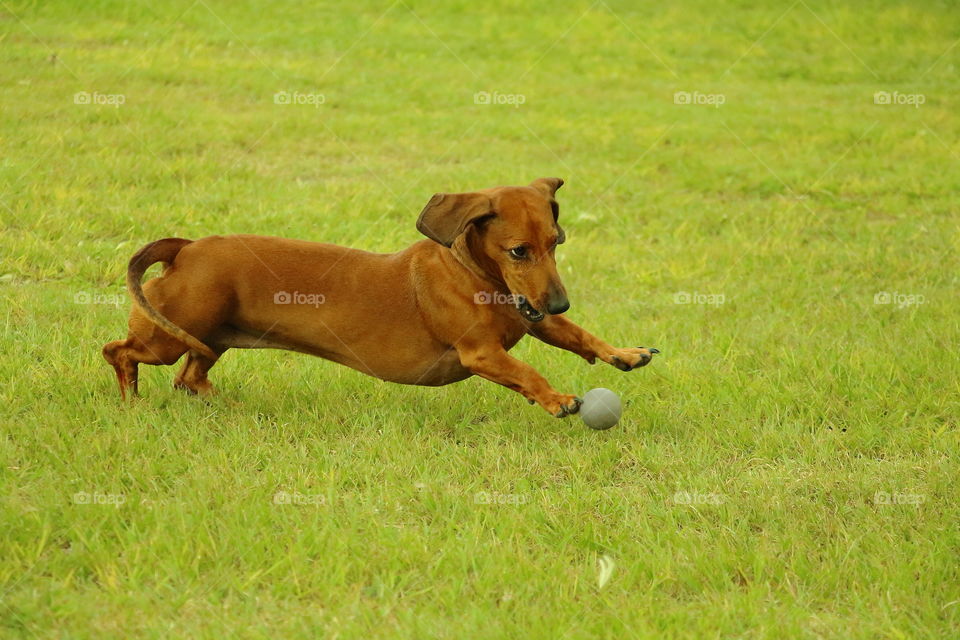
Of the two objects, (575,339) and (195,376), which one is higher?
(575,339)

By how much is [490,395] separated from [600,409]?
2.48ft

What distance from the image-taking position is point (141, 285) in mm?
4727

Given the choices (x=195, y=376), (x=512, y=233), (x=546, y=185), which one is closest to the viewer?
(x=512, y=233)

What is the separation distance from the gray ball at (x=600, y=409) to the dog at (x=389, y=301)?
16cm

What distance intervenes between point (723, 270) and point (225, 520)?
4.76m

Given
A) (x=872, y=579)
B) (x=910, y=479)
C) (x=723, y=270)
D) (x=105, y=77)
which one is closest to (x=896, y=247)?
(x=723, y=270)

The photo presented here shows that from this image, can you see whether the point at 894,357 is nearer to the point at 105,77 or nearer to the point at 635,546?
the point at 635,546

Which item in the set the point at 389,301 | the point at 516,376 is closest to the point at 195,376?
the point at 389,301

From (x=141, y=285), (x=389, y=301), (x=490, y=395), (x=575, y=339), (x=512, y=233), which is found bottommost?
(x=490, y=395)

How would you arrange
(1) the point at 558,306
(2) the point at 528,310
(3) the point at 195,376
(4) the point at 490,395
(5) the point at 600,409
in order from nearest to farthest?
1. (1) the point at 558,306
2. (2) the point at 528,310
3. (5) the point at 600,409
4. (3) the point at 195,376
5. (4) the point at 490,395

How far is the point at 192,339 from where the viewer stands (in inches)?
181

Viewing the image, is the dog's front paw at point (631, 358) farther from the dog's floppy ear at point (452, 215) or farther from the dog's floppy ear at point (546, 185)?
the dog's floppy ear at point (452, 215)

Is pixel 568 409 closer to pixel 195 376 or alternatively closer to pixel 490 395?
pixel 490 395

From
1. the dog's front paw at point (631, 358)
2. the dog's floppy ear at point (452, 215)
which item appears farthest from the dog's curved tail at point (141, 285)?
the dog's front paw at point (631, 358)
